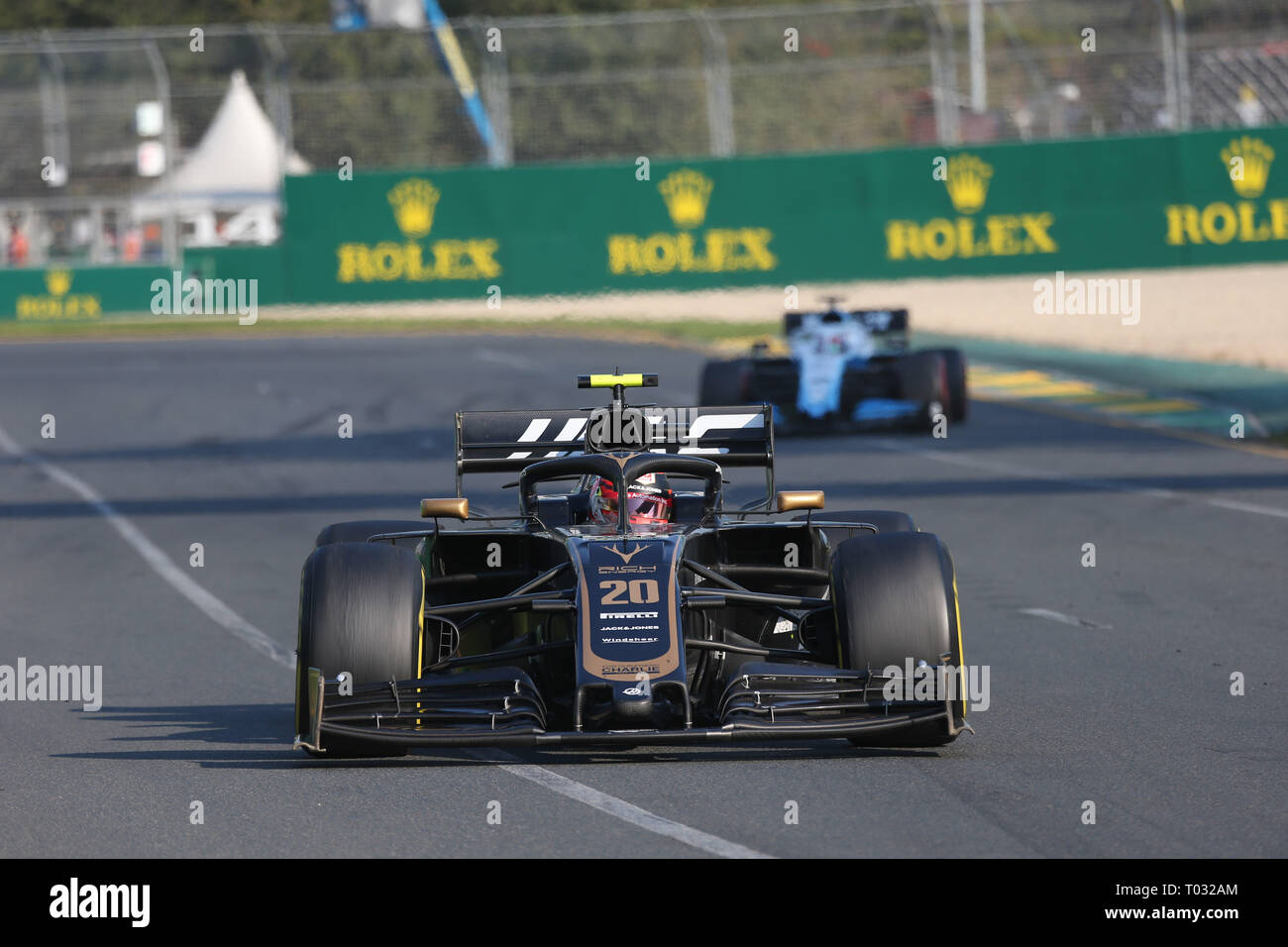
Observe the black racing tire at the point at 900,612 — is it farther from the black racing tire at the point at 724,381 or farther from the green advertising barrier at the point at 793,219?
the green advertising barrier at the point at 793,219

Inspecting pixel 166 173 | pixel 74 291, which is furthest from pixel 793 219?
pixel 74 291

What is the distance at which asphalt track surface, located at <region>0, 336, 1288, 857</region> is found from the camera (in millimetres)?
6355

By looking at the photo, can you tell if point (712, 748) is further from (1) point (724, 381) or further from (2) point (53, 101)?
(2) point (53, 101)

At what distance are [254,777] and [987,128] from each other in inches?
1238

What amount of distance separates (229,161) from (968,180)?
58.1 ft

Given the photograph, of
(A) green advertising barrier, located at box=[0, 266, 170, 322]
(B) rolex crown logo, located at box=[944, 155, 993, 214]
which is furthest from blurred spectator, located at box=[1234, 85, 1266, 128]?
(A) green advertising barrier, located at box=[0, 266, 170, 322]

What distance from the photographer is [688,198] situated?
36.4 metres

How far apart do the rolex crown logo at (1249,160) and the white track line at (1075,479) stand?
16.7 metres

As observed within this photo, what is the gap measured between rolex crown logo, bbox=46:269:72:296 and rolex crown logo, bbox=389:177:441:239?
7298mm

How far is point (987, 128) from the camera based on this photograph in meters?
36.9

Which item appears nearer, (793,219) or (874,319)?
(874,319)

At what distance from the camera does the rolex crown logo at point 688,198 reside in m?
36.4

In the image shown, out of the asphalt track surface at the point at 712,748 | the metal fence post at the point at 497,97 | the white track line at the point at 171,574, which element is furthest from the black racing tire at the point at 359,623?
the metal fence post at the point at 497,97

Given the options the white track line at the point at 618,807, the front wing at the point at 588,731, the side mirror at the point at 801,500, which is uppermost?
the side mirror at the point at 801,500
